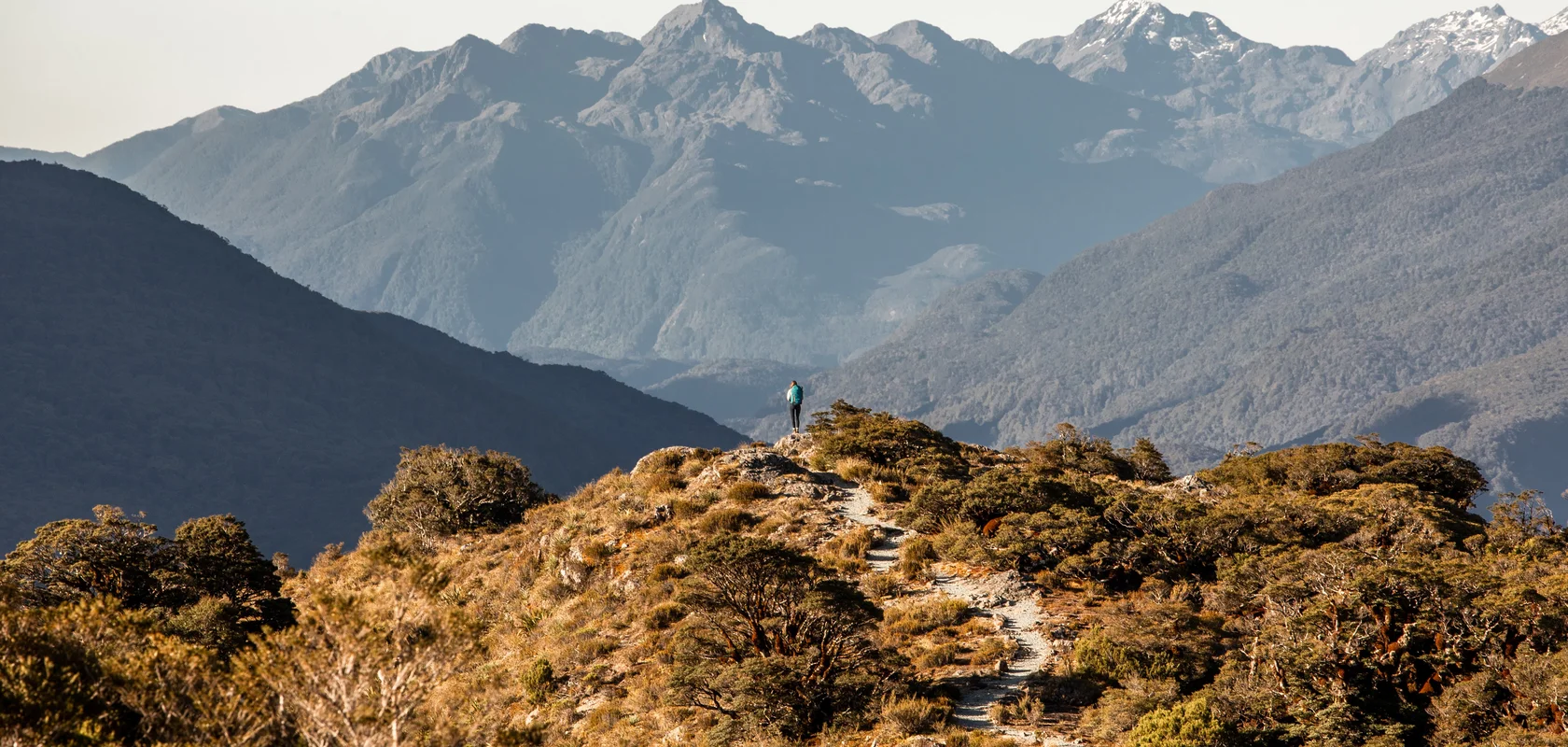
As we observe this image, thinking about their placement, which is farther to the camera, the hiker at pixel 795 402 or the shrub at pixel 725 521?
the hiker at pixel 795 402

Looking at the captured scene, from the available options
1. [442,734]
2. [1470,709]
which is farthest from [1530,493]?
[442,734]

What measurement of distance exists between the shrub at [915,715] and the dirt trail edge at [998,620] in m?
0.45

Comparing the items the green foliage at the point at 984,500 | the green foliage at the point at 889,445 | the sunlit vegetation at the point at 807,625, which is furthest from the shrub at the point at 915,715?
the green foliage at the point at 889,445

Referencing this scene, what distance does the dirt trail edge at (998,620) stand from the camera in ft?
87.6

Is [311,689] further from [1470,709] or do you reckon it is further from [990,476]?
[990,476]

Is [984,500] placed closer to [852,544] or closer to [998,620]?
[852,544]

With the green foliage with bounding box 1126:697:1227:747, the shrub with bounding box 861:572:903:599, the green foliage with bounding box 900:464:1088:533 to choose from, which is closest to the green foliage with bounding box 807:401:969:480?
the green foliage with bounding box 900:464:1088:533

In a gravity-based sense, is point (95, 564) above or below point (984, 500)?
below

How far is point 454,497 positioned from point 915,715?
94.3 ft

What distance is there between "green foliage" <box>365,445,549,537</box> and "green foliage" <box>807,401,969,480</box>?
12.6 m

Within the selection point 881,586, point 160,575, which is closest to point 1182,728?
point 881,586

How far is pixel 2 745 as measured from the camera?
17234 millimetres

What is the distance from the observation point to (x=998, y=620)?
32594 mm

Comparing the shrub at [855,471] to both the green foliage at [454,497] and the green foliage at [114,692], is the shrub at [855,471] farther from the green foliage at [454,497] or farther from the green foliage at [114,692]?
the green foliage at [114,692]
